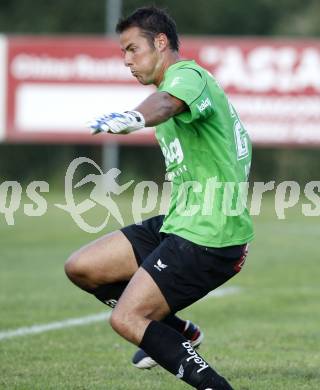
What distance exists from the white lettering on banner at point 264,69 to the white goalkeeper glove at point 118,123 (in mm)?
19646

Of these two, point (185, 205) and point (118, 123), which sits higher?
point (118, 123)

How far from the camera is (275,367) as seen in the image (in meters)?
7.23

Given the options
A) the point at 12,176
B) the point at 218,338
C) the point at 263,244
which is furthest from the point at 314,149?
the point at 218,338

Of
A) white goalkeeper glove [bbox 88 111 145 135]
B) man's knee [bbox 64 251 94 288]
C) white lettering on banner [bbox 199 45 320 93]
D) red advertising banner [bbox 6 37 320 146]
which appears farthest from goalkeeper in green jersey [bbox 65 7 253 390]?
white lettering on banner [bbox 199 45 320 93]

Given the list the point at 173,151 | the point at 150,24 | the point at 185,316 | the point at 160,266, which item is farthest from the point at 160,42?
the point at 185,316

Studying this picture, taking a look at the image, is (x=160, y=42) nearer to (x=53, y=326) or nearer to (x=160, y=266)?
(x=160, y=266)

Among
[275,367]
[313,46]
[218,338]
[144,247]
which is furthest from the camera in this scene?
[313,46]

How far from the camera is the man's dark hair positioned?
5844 millimetres

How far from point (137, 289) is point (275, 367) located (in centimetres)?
193

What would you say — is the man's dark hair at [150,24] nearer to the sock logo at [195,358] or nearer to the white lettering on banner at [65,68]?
the sock logo at [195,358]

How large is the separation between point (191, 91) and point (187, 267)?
92cm

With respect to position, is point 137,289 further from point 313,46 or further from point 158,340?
point 313,46

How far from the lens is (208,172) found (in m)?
5.76

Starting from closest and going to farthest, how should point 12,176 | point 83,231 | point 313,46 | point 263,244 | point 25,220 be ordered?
point 263,244 → point 83,231 → point 25,220 → point 313,46 → point 12,176
